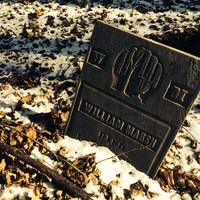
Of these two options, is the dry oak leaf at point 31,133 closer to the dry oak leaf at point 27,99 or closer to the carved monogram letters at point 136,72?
the dry oak leaf at point 27,99

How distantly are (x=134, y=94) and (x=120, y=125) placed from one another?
0.46m

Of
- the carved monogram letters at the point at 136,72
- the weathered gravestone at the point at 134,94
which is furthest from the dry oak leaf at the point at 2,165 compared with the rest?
the carved monogram letters at the point at 136,72

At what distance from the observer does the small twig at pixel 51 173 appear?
323cm

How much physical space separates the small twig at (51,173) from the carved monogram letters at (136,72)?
3.50 feet

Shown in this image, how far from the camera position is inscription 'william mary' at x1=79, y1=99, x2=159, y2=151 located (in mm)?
3462

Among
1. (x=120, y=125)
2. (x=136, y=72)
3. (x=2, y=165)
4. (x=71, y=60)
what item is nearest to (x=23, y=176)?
(x=2, y=165)

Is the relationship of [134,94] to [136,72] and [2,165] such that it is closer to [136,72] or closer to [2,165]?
[136,72]

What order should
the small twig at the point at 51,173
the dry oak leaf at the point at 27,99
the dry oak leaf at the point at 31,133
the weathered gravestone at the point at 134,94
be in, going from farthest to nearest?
the dry oak leaf at the point at 27,99
the dry oak leaf at the point at 31,133
the small twig at the point at 51,173
the weathered gravestone at the point at 134,94

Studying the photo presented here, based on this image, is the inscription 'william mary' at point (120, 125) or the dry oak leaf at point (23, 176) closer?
the dry oak leaf at point (23, 176)

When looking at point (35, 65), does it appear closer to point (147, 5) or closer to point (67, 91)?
point (67, 91)

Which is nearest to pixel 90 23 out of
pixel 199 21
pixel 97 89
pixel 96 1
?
pixel 96 1

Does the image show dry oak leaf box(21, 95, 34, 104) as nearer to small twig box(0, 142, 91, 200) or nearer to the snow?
the snow

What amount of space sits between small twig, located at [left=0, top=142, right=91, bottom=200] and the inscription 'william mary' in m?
0.77

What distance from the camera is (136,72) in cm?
318
